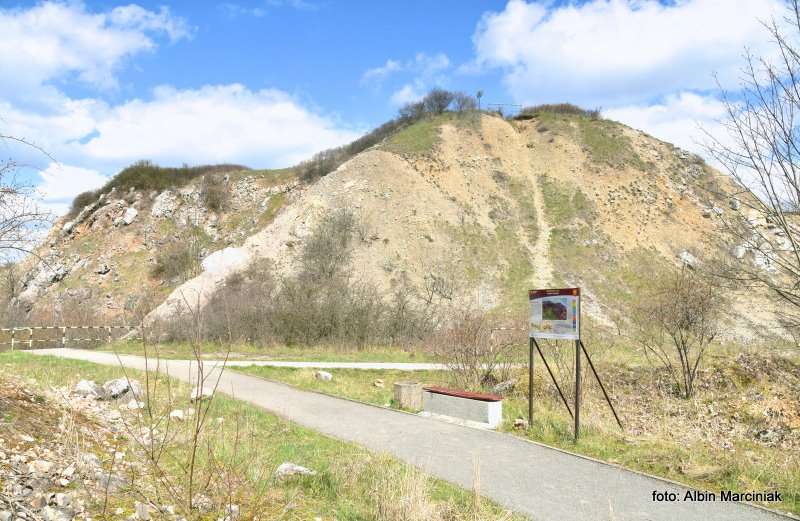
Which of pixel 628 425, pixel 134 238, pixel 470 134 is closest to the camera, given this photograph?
pixel 628 425

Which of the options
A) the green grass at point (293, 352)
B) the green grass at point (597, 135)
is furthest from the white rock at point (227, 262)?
the green grass at point (597, 135)

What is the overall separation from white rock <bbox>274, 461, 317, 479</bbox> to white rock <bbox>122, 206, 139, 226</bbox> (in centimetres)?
5143

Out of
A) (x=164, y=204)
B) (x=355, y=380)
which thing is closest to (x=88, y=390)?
(x=355, y=380)

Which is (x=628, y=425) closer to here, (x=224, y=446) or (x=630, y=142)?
(x=224, y=446)

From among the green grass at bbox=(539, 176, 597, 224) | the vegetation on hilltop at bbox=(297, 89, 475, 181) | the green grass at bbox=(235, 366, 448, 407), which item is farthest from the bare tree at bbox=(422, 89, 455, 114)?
the green grass at bbox=(235, 366, 448, 407)

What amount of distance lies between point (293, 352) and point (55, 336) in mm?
12850

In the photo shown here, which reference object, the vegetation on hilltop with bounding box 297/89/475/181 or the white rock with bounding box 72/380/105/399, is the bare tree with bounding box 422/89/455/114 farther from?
the white rock with bounding box 72/380/105/399

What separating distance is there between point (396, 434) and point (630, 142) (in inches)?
2135

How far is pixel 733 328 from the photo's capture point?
35812 millimetres

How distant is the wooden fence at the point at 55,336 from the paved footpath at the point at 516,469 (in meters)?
18.5

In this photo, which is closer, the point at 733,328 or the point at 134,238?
the point at 733,328

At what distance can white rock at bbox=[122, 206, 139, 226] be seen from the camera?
5184cm

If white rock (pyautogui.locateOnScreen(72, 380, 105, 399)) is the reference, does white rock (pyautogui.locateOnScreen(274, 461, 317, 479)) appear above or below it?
below

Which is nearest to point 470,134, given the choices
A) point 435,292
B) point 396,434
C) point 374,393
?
point 435,292
